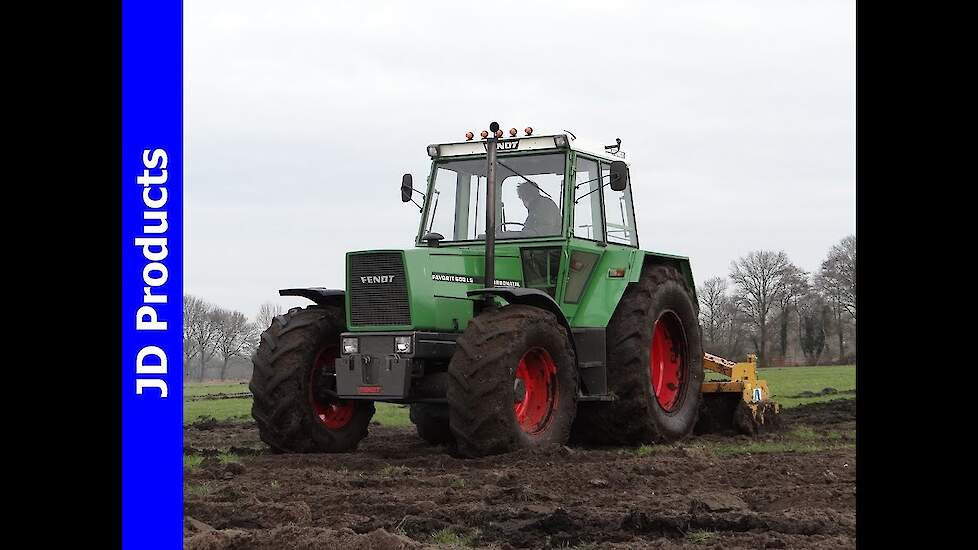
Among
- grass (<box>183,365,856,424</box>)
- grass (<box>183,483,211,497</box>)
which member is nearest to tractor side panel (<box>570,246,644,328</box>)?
grass (<box>183,483,211,497</box>)

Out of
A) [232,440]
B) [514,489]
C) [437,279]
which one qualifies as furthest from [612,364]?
[232,440]

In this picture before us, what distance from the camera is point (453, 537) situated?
6.84m

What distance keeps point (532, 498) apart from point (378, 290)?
333 cm

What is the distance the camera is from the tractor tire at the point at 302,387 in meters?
10.9

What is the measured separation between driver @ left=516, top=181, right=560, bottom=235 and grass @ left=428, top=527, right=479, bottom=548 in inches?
201

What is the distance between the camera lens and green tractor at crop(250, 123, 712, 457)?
10.4 metres

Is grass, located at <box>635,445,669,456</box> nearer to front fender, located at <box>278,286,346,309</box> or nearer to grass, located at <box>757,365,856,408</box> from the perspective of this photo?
front fender, located at <box>278,286,346,309</box>

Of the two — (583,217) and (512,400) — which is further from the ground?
(583,217)

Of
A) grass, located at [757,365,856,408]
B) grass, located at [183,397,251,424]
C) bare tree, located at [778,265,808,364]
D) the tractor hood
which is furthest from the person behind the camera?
bare tree, located at [778,265,808,364]

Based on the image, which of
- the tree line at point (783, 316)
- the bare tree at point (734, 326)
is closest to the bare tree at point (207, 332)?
the tree line at point (783, 316)

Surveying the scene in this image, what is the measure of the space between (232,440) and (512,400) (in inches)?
206

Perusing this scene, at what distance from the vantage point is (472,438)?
32.4 ft

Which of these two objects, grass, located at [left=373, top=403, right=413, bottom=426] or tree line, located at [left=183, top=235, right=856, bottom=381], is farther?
tree line, located at [left=183, top=235, right=856, bottom=381]
